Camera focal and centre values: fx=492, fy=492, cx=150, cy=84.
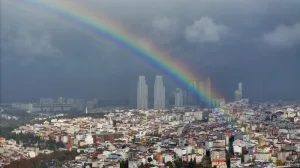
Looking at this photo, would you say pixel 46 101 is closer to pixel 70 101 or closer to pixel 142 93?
pixel 70 101

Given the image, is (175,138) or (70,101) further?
(70,101)

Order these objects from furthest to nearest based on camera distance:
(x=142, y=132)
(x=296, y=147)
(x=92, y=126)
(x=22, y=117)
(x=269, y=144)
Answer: (x=22, y=117)
(x=92, y=126)
(x=142, y=132)
(x=269, y=144)
(x=296, y=147)

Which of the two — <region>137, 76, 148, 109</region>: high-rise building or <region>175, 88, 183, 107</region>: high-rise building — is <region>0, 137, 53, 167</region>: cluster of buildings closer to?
<region>137, 76, 148, 109</region>: high-rise building

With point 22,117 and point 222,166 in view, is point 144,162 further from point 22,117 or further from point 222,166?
point 22,117

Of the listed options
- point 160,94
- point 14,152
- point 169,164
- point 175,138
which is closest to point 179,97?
point 160,94

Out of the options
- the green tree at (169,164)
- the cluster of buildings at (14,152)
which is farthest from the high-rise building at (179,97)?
the green tree at (169,164)

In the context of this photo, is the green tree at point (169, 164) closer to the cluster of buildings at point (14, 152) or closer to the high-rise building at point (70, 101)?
the cluster of buildings at point (14, 152)

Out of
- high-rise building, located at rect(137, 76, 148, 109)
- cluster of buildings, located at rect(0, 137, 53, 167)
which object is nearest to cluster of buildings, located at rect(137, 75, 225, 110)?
high-rise building, located at rect(137, 76, 148, 109)

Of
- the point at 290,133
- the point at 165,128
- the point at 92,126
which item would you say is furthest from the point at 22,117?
the point at 290,133
